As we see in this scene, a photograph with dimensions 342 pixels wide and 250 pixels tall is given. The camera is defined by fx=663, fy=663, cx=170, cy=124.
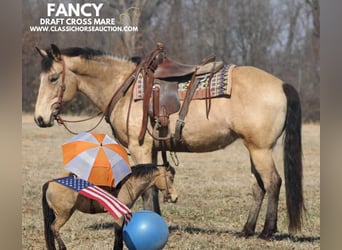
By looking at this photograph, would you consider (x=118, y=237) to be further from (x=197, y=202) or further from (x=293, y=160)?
(x=293, y=160)

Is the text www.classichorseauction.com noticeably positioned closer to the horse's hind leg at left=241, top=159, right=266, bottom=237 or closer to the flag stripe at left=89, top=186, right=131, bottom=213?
the flag stripe at left=89, top=186, right=131, bottom=213

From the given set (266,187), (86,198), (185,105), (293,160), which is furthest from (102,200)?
(293,160)

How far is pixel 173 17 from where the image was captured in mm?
5961

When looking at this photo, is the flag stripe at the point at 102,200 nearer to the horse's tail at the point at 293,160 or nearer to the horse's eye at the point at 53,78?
the horse's eye at the point at 53,78

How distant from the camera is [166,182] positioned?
18.2 ft

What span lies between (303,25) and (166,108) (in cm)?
143

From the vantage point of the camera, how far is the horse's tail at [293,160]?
5859mm

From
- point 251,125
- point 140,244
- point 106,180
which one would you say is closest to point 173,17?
point 251,125

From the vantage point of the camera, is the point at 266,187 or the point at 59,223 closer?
the point at 59,223

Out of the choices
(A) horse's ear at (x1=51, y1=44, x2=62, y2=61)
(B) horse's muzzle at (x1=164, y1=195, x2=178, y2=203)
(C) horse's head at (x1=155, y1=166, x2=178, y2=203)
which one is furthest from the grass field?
(A) horse's ear at (x1=51, y1=44, x2=62, y2=61)

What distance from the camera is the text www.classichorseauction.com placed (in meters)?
5.79

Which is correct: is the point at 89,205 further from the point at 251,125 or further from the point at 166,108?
the point at 251,125

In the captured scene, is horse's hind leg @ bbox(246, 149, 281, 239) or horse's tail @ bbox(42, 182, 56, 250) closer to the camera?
horse's tail @ bbox(42, 182, 56, 250)

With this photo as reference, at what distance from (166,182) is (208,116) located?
2.40 ft
